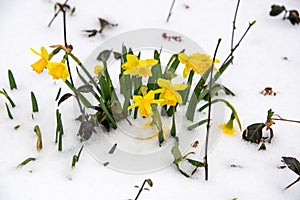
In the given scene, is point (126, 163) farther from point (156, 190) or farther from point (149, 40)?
point (149, 40)

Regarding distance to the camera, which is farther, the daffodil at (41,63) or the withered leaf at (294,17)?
the withered leaf at (294,17)

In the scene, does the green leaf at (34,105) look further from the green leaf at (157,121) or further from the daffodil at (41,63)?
the green leaf at (157,121)

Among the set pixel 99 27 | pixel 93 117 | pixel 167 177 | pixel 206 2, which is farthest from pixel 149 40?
pixel 167 177

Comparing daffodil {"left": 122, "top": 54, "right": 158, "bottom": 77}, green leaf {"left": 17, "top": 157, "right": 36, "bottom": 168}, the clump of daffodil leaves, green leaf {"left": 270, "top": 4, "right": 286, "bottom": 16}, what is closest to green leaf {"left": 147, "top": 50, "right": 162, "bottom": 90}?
the clump of daffodil leaves

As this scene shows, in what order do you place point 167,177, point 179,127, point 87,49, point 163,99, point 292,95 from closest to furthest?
point 163,99 < point 167,177 < point 179,127 < point 292,95 < point 87,49

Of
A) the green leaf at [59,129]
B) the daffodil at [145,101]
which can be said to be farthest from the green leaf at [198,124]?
the green leaf at [59,129]

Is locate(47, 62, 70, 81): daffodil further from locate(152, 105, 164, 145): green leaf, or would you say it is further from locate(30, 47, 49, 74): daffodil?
locate(152, 105, 164, 145): green leaf

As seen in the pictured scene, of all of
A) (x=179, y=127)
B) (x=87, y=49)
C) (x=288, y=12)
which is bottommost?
(x=179, y=127)

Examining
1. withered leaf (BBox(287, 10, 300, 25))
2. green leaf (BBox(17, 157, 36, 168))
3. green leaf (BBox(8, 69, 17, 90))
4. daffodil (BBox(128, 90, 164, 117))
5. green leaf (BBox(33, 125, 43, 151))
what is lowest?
green leaf (BBox(17, 157, 36, 168))

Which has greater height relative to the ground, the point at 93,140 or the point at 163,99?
the point at 163,99
